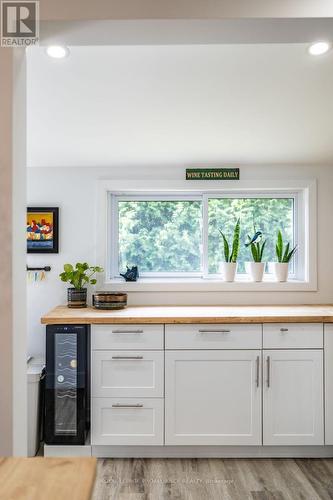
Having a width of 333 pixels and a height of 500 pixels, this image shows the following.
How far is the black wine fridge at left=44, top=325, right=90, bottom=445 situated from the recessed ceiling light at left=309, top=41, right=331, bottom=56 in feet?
6.90

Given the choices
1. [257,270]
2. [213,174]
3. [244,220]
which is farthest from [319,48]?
[257,270]

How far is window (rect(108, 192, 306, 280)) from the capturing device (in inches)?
129

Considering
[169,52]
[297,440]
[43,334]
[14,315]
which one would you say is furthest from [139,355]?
[169,52]

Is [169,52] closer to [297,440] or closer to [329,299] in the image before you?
[329,299]

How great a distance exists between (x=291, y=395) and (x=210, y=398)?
0.55 m

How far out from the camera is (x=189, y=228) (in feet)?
10.9

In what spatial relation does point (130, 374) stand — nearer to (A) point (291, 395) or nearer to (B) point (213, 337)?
A: (B) point (213, 337)

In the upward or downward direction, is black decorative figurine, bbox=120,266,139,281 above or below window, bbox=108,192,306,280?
below

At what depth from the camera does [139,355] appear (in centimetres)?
257

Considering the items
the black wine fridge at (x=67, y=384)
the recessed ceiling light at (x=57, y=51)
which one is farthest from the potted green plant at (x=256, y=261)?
the recessed ceiling light at (x=57, y=51)

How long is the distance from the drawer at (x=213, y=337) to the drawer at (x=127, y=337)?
0.07 meters

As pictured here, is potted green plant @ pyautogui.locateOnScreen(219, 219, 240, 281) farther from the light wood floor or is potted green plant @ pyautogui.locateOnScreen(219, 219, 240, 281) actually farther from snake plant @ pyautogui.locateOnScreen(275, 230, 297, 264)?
the light wood floor

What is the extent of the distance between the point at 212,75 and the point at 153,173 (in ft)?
3.72

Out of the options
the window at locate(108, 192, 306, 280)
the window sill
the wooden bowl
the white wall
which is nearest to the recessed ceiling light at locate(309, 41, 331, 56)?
the white wall
